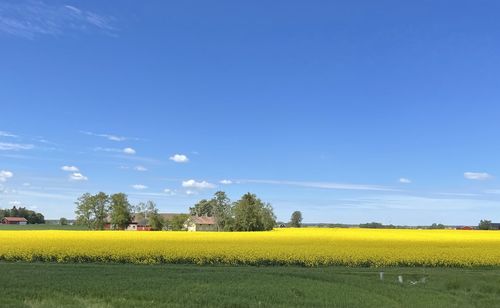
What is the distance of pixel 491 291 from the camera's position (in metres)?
21.2

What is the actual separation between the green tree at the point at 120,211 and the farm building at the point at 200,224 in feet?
45.9

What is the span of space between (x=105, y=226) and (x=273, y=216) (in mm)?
44614

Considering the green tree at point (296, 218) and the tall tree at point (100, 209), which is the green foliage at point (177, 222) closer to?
the tall tree at point (100, 209)

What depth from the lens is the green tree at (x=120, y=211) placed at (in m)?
126

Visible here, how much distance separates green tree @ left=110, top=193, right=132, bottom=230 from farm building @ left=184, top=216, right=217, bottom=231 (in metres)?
14.0

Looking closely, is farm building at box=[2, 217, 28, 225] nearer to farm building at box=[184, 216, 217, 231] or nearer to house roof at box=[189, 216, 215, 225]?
house roof at box=[189, 216, 215, 225]

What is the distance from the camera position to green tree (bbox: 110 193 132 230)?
12550 cm

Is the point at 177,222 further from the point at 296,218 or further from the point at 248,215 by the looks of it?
the point at 296,218

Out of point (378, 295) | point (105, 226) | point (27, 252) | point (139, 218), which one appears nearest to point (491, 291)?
point (378, 295)

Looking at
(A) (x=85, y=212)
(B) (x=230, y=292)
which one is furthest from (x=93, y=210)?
(B) (x=230, y=292)

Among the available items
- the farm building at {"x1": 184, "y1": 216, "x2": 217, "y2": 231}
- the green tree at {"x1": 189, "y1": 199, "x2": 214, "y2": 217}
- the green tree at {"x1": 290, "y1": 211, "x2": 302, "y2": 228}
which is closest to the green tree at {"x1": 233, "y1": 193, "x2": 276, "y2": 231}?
the farm building at {"x1": 184, "y1": 216, "x2": 217, "y2": 231}

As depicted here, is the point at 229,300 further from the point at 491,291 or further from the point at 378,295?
the point at 491,291

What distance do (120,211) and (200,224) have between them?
25056mm

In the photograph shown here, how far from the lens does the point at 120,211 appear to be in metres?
126
